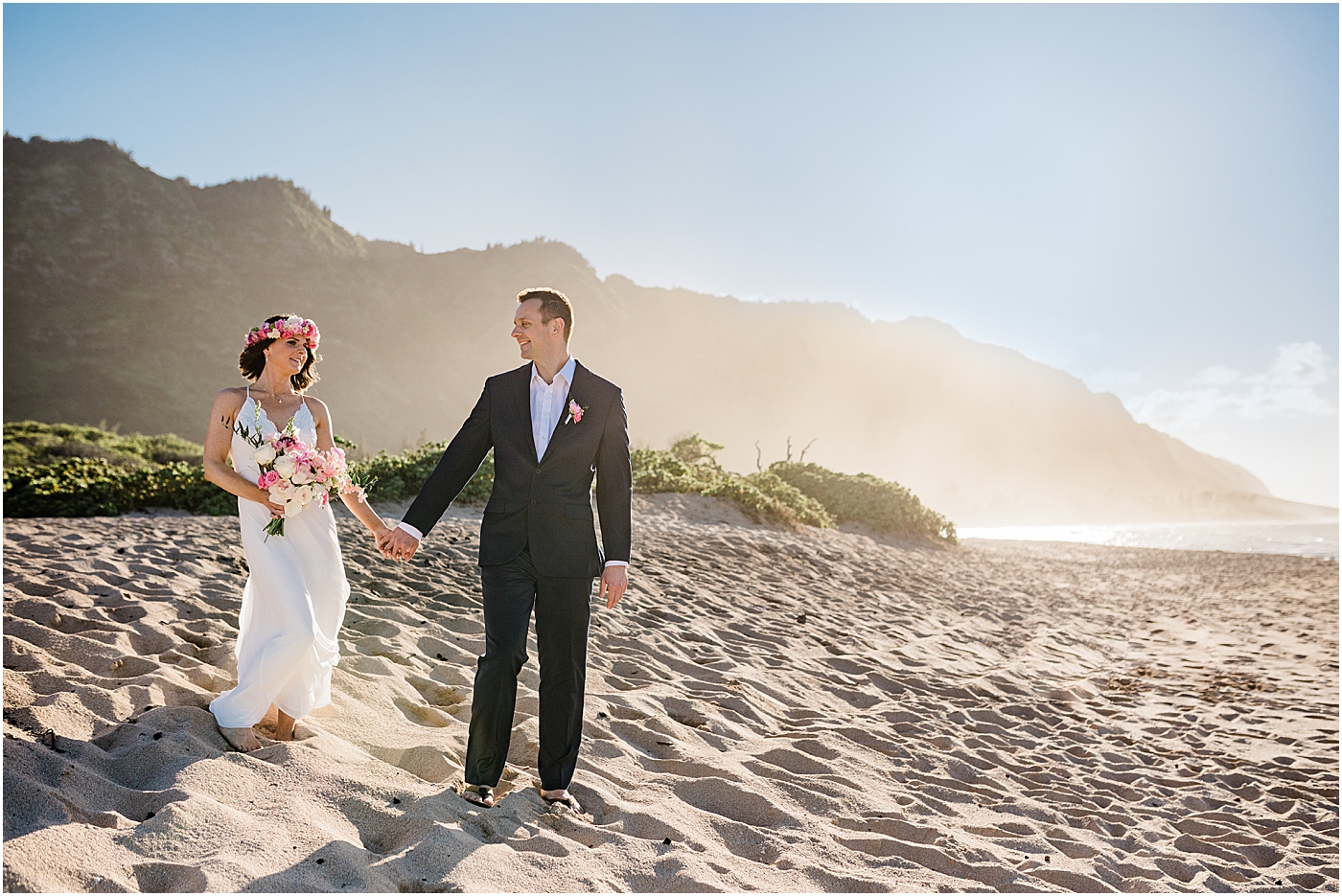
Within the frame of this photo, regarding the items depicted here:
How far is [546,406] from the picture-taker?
11.3ft

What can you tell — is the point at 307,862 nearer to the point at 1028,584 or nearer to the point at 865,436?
the point at 1028,584

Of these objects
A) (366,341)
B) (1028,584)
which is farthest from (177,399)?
(1028,584)

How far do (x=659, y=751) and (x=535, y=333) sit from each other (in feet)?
8.07

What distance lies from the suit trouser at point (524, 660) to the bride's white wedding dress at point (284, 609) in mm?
941

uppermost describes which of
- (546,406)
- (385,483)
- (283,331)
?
(283,331)

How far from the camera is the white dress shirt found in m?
3.40

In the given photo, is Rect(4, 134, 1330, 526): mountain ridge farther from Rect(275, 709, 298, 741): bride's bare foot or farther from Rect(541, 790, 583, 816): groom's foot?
Rect(541, 790, 583, 816): groom's foot

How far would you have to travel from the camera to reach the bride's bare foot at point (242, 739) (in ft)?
11.0

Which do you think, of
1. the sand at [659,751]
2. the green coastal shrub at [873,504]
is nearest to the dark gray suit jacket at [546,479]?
the sand at [659,751]

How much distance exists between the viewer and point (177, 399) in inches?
1832

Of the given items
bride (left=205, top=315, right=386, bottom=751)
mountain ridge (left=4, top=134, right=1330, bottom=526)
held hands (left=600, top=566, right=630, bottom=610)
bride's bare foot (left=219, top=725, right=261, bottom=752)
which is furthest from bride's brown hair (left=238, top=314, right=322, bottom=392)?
mountain ridge (left=4, top=134, right=1330, bottom=526)

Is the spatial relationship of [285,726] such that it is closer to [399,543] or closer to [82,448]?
[399,543]

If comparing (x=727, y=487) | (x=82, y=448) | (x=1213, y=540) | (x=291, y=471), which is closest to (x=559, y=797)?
(x=291, y=471)

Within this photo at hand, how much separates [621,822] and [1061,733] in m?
4.18
